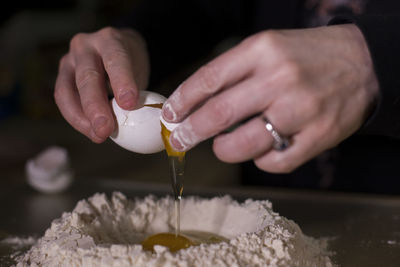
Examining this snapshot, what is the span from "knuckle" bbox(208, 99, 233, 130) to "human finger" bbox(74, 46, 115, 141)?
0.21m

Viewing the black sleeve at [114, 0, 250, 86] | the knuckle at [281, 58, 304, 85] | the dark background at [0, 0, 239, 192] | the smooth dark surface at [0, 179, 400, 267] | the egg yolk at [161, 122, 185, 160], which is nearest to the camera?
the knuckle at [281, 58, 304, 85]

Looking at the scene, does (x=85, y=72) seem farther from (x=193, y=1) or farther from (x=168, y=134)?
(x=193, y=1)

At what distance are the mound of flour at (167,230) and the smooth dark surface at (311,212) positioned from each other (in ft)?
0.26

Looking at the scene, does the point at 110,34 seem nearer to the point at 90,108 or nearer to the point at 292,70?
the point at 90,108

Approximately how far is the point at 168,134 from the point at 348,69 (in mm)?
279

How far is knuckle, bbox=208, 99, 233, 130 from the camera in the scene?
615mm

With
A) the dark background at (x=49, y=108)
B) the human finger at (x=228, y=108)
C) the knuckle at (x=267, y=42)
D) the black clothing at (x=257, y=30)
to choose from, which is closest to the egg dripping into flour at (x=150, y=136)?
the human finger at (x=228, y=108)

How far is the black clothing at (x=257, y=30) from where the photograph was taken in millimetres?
1120

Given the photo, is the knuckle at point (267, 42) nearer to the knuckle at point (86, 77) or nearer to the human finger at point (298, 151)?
the human finger at point (298, 151)

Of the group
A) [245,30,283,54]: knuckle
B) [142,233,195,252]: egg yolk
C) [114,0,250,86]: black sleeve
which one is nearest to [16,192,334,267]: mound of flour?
[142,233,195,252]: egg yolk

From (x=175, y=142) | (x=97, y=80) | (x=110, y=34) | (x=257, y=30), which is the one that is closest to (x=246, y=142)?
(x=175, y=142)

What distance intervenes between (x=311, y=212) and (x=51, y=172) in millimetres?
623

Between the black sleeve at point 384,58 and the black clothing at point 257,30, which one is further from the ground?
the black sleeve at point 384,58

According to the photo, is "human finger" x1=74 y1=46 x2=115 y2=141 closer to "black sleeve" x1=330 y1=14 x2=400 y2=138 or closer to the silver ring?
the silver ring
